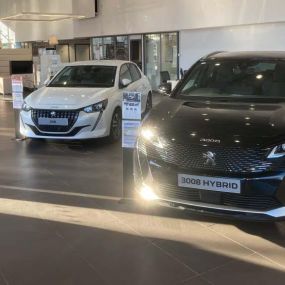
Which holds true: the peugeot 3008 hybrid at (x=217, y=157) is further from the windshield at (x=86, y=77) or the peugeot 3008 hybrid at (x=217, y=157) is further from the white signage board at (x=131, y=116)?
the windshield at (x=86, y=77)

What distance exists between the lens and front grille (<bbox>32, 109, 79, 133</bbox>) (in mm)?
6742

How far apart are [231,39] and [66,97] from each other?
25.3 feet

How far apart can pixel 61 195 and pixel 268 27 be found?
928cm

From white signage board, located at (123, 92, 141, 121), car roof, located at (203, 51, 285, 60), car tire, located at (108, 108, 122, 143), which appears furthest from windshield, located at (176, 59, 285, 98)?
car tire, located at (108, 108, 122, 143)

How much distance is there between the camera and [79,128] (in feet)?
22.3

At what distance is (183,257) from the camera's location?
3.35 meters

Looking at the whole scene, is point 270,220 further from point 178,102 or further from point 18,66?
point 18,66

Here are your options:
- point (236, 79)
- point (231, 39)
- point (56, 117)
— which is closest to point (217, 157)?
point (236, 79)

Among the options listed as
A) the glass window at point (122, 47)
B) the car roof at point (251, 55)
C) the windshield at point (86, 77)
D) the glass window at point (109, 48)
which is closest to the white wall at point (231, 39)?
the glass window at point (122, 47)

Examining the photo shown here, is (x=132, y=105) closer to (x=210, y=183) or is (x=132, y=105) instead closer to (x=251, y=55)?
(x=210, y=183)

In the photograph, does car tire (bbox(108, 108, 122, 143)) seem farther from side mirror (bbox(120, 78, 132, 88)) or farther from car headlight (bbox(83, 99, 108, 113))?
side mirror (bbox(120, 78, 132, 88))

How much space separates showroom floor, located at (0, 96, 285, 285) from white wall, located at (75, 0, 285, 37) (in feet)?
28.5

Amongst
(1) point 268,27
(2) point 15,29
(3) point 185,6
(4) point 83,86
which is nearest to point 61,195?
(4) point 83,86

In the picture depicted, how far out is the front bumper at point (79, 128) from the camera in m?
6.78
